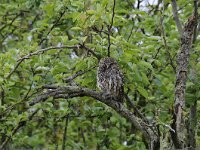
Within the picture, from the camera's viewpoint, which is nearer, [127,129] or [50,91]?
[50,91]

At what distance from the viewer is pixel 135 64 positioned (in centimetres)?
324

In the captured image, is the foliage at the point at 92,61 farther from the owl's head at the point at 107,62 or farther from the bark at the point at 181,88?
the owl's head at the point at 107,62

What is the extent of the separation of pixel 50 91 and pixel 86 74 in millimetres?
410

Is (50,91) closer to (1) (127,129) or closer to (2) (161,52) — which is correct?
(2) (161,52)

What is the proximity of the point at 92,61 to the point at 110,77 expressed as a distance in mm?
362

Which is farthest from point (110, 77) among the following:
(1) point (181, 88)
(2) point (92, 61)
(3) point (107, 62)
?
(1) point (181, 88)

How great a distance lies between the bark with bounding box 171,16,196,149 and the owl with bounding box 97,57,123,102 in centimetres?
36

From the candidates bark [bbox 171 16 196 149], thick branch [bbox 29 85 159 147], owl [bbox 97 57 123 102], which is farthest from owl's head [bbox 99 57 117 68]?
bark [bbox 171 16 196 149]

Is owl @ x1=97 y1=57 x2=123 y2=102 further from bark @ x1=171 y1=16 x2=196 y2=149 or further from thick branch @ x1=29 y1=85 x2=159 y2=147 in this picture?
bark @ x1=171 y1=16 x2=196 y2=149

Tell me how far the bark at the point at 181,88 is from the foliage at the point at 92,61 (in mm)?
85

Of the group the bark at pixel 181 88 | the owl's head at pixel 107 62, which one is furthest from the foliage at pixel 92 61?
the owl's head at pixel 107 62

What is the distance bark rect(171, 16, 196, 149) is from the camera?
8.83 ft

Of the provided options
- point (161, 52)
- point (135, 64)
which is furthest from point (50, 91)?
point (161, 52)

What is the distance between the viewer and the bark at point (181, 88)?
269cm
